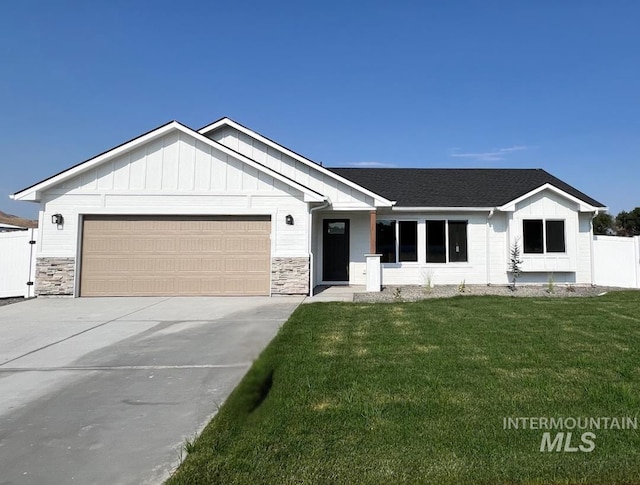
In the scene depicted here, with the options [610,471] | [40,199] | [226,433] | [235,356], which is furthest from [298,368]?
[40,199]

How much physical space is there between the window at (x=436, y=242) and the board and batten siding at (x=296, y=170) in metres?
3.13

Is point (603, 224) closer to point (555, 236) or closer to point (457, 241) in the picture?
point (555, 236)

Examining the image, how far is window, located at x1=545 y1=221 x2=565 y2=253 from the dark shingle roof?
5.33 feet

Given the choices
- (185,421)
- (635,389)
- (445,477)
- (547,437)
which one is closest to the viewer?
(445,477)

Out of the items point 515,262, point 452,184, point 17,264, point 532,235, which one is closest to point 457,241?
point 515,262

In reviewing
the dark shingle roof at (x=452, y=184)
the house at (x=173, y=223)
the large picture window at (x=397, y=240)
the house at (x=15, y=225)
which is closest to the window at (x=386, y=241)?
the large picture window at (x=397, y=240)

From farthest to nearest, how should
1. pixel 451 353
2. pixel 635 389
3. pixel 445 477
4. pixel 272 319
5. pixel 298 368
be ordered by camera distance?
pixel 272 319 < pixel 451 353 < pixel 298 368 < pixel 635 389 < pixel 445 477

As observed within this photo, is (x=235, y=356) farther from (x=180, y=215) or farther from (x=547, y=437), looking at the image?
(x=180, y=215)

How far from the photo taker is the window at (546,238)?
45.1ft

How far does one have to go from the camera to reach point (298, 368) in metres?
4.60

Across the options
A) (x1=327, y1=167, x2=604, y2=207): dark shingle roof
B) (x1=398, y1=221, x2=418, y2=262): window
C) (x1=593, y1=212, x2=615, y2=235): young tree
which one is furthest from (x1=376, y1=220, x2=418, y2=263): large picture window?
(x1=593, y1=212, x2=615, y2=235): young tree

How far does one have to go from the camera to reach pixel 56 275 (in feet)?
35.8

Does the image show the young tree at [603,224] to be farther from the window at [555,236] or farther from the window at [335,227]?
the window at [335,227]

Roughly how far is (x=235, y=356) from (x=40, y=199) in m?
9.28
